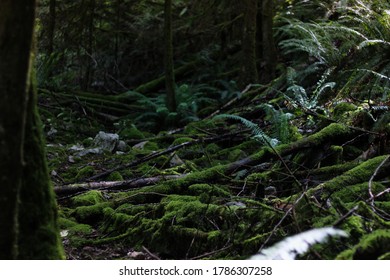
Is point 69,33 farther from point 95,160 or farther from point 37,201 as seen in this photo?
point 37,201

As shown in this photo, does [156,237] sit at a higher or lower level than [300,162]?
lower

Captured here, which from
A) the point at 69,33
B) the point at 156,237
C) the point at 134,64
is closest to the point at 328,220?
the point at 156,237

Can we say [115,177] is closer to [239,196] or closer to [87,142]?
[239,196]

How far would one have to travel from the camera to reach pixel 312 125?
5.48 meters

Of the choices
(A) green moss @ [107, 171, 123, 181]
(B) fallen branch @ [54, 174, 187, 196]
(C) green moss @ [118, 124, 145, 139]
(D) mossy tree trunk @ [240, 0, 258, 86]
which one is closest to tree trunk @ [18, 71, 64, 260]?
(B) fallen branch @ [54, 174, 187, 196]

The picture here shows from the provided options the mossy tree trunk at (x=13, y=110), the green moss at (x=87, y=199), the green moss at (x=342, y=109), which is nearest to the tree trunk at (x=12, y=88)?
the mossy tree trunk at (x=13, y=110)

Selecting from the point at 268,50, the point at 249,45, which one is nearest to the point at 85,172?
the point at 249,45

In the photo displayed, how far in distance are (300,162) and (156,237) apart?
177cm

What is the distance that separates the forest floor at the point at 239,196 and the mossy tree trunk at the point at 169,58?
2978 mm

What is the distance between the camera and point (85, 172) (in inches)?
227

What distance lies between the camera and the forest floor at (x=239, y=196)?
2578 mm

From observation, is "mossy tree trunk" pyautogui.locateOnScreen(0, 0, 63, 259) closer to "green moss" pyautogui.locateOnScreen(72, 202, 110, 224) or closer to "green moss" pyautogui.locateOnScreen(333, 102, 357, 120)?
"green moss" pyautogui.locateOnScreen(72, 202, 110, 224)

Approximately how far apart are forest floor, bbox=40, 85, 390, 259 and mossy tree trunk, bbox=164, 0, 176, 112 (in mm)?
2978

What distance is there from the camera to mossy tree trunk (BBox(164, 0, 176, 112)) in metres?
8.80
